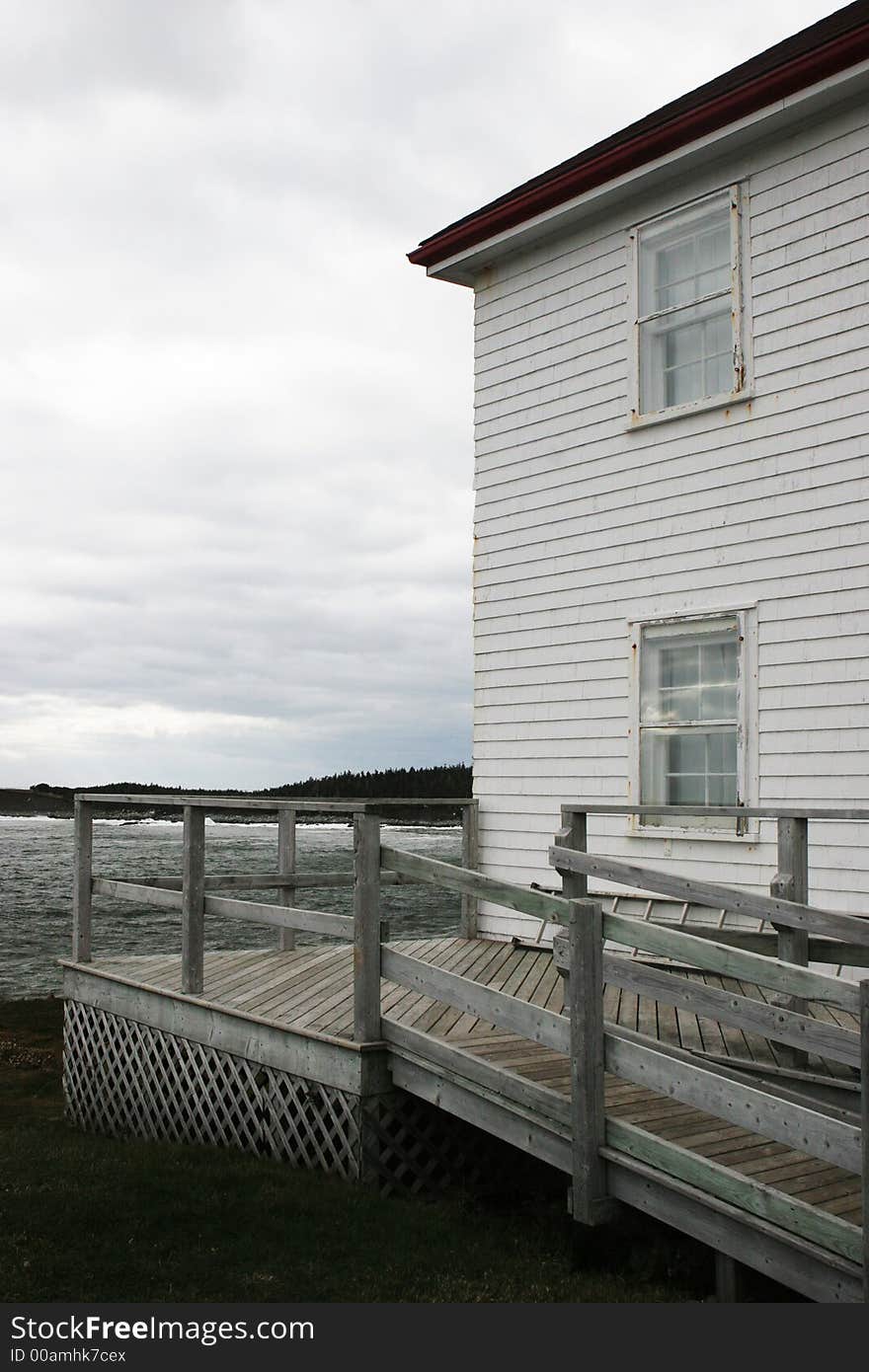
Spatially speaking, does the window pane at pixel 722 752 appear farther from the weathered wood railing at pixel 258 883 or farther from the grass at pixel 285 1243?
the grass at pixel 285 1243

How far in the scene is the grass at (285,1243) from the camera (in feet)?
16.0

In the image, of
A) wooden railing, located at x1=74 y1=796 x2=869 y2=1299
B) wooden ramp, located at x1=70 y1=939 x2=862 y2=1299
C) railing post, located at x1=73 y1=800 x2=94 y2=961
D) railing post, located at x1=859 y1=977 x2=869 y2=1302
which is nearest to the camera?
railing post, located at x1=859 y1=977 x2=869 y2=1302

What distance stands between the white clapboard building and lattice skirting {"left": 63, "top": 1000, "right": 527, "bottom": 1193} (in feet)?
11.2

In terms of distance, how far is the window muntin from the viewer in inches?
363

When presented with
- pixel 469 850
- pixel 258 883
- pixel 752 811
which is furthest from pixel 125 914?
pixel 752 811

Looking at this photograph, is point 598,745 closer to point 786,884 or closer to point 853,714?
point 853,714

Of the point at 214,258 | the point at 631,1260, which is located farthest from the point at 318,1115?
the point at 214,258

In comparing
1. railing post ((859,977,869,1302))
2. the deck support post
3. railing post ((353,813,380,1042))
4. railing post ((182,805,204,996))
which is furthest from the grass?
railing post ((182,805,204,996))

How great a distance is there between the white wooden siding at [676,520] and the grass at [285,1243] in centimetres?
384

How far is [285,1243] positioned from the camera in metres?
5.41

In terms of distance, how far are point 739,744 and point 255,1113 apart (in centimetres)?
437

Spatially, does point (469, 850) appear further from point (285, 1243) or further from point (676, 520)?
point (285, 1243)

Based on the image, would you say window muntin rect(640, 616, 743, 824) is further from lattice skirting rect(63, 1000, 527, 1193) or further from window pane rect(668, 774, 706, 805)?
lattice skirting rect(63, 1000, 527, 1193)

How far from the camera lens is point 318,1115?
264 inches
